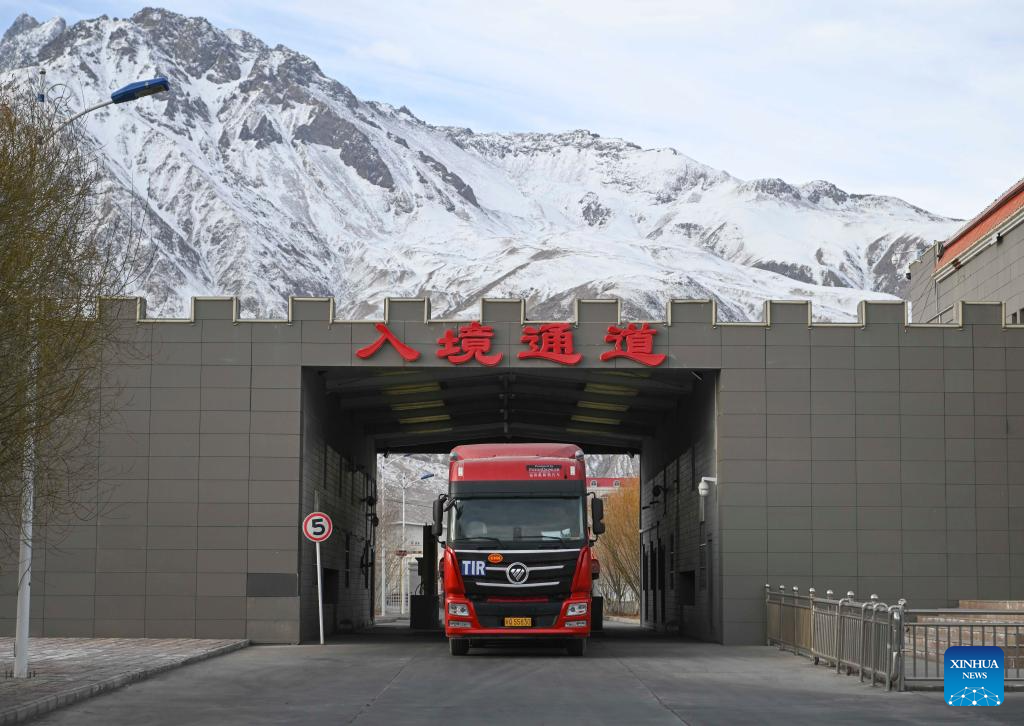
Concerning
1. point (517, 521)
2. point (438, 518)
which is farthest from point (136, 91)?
point (517, 521)

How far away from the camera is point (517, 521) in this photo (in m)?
24.9

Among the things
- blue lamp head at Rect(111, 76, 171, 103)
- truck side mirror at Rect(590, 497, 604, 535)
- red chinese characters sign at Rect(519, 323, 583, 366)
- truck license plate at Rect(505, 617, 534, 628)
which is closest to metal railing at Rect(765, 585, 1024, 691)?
truck side mirror at Rect(590, 497, 604, 535)

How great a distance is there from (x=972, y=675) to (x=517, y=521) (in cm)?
1163

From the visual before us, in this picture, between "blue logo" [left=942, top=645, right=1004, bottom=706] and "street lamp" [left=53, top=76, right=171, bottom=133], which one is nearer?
"blue logo" [left=942, top=645, right=1004, bottom=706]

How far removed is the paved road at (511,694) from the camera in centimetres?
1500

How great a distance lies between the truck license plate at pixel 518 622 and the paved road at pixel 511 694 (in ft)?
2.06

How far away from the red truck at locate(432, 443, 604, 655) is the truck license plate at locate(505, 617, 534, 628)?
0.06 ft

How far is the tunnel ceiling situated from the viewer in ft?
112

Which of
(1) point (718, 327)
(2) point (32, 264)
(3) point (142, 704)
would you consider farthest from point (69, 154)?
(1) point (718, 327)

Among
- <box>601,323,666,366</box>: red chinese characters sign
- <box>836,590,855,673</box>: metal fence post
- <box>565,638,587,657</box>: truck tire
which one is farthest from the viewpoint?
<box>601,323,666,366</box>: red chinese characters sign

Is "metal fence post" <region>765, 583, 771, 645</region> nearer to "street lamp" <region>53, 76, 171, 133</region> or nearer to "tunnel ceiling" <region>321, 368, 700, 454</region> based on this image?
"tunnel ceiling" <region>321, 368, 700, 454</region>

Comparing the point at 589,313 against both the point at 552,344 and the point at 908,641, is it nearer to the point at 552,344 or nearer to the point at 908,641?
the point at 552,344

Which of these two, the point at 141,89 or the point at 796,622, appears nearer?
the point at 141,89

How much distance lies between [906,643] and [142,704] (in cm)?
968
